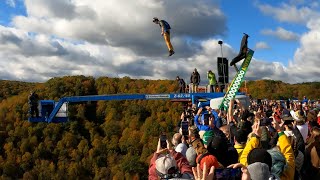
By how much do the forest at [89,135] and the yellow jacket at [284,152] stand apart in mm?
90090

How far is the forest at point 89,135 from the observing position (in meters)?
105

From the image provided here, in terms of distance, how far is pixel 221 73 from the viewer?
1567 cm

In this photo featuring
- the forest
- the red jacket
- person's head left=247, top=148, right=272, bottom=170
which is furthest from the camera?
the forest

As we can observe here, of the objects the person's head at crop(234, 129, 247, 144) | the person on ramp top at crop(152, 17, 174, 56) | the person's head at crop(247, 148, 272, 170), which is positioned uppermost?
the person on ramp top at crop(152, 17, 174, 56)

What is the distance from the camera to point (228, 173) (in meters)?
4.17

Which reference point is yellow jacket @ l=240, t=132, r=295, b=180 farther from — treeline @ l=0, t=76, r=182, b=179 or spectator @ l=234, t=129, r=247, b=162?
treeline @ l=0, t=76, r=182, b=179

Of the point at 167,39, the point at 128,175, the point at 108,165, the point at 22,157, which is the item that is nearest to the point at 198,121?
the point at 167,39

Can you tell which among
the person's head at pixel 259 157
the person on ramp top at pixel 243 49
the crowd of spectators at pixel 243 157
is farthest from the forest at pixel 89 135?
the person's head at pixel 259 157

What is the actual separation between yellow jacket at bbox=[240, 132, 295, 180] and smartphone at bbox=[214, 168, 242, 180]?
103cm

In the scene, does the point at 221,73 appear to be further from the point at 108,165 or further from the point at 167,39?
the point at 108,165

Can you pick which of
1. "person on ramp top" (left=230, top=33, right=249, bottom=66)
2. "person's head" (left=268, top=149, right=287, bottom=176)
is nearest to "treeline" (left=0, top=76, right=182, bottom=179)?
"person on ramp top" (left=230, top=33, right=249, bottom=66)

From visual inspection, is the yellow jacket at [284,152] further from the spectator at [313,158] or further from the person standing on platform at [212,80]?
the person standing on platform at [212,80]

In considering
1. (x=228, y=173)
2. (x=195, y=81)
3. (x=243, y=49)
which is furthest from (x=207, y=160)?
(x=195, y=81)

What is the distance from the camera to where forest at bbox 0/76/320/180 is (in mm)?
105188
